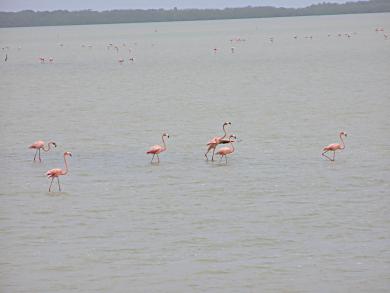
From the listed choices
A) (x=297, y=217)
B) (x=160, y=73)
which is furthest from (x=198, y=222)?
(x=160, y=73)

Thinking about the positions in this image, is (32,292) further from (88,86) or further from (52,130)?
(88,86)

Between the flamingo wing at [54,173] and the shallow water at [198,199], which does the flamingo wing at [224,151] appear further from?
the flamingo wing at [54,173]

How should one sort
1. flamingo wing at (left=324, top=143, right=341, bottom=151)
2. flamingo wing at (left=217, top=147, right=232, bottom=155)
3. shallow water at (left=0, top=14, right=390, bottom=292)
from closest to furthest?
shallow water at (left=0, top=14, right=390, bottom=292), flamingo wing at (left=324, top=143, right=341, bottom=151), flamingo wing at (left=217, top=147, right=232, bottom=155)

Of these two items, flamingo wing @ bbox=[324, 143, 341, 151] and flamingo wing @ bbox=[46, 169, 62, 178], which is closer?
flamingo wing @ bbox=[46, 169, 62, 178]

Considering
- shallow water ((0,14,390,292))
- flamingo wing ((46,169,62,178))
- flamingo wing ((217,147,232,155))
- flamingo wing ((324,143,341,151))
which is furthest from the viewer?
flamingo wing ((217,147,232,155))

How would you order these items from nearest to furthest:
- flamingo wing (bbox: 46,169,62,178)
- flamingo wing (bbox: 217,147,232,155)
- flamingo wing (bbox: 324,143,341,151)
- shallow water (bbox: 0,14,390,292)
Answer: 1. shallow water (bbox: 0,14,390,292)
2. flamingo wing (bbox: 46,169,62,178)
3. flamingo wing (bbox: 324,143,341,151)
4. flamingo wing (bbox: 217,147,232,155)

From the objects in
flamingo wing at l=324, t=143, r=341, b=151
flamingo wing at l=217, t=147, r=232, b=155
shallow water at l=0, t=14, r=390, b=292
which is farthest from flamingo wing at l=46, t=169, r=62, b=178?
flamingo wing at l=324, t=143, r=341, b=151

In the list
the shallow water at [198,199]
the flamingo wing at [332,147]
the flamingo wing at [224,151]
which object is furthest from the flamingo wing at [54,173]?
the flamingo wing at [332,147]

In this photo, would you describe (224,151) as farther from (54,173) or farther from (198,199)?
(54,173)

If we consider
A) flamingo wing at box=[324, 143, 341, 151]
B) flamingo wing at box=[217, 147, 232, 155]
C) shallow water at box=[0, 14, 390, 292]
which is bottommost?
shallow water at box=[0, 14, 390, 292]

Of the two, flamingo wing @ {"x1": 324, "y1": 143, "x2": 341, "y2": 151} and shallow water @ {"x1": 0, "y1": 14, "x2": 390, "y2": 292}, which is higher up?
flamingo wing @ {"x1": 324, "y1": 143, "x2": 341, "y2": 151}

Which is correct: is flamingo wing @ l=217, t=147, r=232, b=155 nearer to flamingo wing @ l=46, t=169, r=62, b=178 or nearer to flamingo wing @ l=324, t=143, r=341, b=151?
flamingo wing @ l=324, t=143, r=341, b=151

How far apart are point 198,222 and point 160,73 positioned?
3782cm

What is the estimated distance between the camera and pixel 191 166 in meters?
18.7
